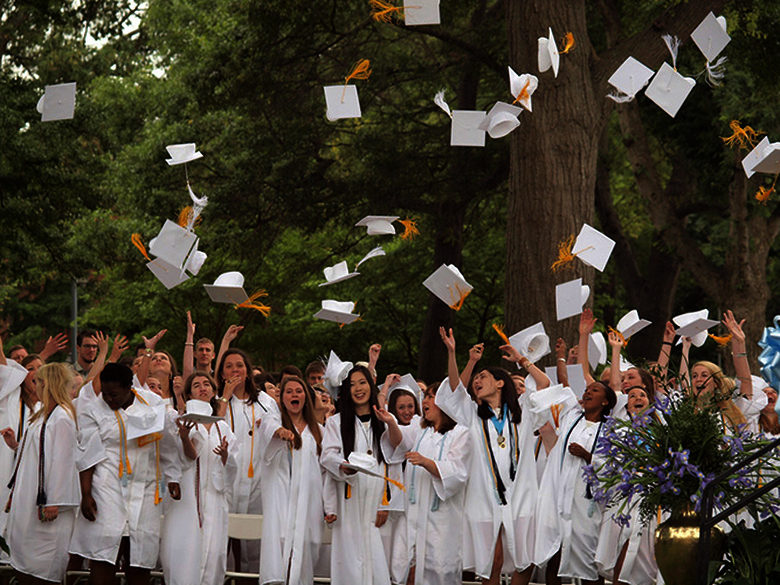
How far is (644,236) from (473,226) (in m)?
11.7

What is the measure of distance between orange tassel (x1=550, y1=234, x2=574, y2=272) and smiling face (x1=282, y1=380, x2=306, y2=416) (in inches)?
200

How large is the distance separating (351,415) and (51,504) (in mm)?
2481

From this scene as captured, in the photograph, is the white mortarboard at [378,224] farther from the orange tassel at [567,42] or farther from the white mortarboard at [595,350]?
the orange tassel at [567,42]

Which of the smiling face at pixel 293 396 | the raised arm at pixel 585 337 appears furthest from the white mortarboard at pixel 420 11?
the smiling face at pixel 293 396

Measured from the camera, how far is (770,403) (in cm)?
1147

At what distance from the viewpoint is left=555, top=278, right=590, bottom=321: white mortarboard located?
14.2 m

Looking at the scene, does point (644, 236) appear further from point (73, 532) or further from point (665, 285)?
point (73, 532)

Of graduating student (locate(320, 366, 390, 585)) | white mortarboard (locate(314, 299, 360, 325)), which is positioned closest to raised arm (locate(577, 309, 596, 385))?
graduating student (locate(320, 366, 390, 585))

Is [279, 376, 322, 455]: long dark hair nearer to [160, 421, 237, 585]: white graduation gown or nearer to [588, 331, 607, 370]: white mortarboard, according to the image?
[160, 421, 237, 585]: white graduation gown

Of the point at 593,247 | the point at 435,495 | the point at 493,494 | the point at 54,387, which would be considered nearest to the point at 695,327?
the point at 593,247

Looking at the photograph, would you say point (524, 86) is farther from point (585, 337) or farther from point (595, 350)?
point (585, 337)

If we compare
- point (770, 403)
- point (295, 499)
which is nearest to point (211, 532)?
point (295, 499)

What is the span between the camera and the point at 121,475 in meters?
10.7

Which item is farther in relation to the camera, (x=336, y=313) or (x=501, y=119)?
(x=336, y=313)
